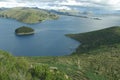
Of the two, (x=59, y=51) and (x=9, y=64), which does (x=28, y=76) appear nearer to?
(x=9, y=64)

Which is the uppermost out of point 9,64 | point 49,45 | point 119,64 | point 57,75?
point 9,64

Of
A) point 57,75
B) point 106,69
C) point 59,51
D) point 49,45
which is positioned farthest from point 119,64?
point 49,45

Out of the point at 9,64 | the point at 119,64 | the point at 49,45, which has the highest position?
the point at 9,64

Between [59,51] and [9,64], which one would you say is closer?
[9,64]

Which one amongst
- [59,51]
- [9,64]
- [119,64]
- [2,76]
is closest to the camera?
[2,76]

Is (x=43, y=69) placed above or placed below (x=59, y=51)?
above

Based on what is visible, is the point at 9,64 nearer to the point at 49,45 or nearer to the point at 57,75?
the point at 57,75

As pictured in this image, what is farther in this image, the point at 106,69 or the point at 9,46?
the point at 9,46

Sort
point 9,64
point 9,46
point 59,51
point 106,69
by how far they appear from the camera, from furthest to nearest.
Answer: point 9,46
point 59,51
point 106,69
point 9,64

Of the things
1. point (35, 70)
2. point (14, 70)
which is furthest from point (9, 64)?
point (35, 70)
